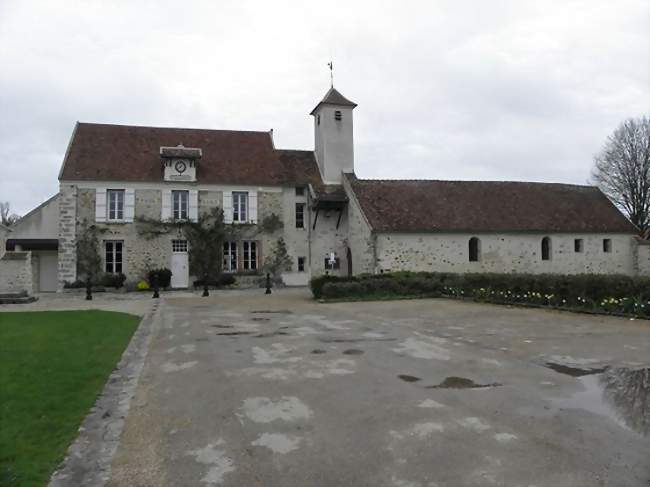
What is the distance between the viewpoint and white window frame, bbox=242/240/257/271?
25906 mm

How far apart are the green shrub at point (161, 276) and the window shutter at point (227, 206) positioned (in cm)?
376

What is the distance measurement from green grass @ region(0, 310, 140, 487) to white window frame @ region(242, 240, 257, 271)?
1442 centimetres

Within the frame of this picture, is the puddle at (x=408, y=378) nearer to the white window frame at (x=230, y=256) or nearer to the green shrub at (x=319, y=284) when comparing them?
the green shrub at (x=319, y=284)

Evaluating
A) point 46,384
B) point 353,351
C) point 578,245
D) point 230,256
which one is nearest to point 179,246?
point 230,256

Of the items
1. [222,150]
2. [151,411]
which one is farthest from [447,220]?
[151,411]

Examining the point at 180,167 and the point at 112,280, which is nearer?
the point at 112,280

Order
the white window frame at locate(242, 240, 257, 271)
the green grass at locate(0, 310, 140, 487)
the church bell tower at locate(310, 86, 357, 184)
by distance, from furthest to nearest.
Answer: the church bell tower at locate(310, 86, 357, 184)
the white window frame at locate(242, 240, 257, 271)
the green grass at locate(0, 310, 140, 487)

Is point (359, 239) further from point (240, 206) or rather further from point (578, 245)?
point (578, 245)

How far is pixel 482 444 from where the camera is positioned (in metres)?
3.94

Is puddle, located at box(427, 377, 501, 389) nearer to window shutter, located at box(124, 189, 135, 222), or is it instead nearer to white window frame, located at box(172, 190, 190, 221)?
white window frame, located at box(172, 190, 190, 221)

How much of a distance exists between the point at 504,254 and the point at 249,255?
12172 millimetres

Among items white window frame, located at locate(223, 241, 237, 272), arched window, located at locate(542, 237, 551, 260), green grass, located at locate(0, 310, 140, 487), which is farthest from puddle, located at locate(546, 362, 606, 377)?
white window frame, located at locate(223, 241, 237, 272)

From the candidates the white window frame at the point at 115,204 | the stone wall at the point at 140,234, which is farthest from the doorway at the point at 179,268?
the white window frame at the point at 115,204

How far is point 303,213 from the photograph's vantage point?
26.8 m
